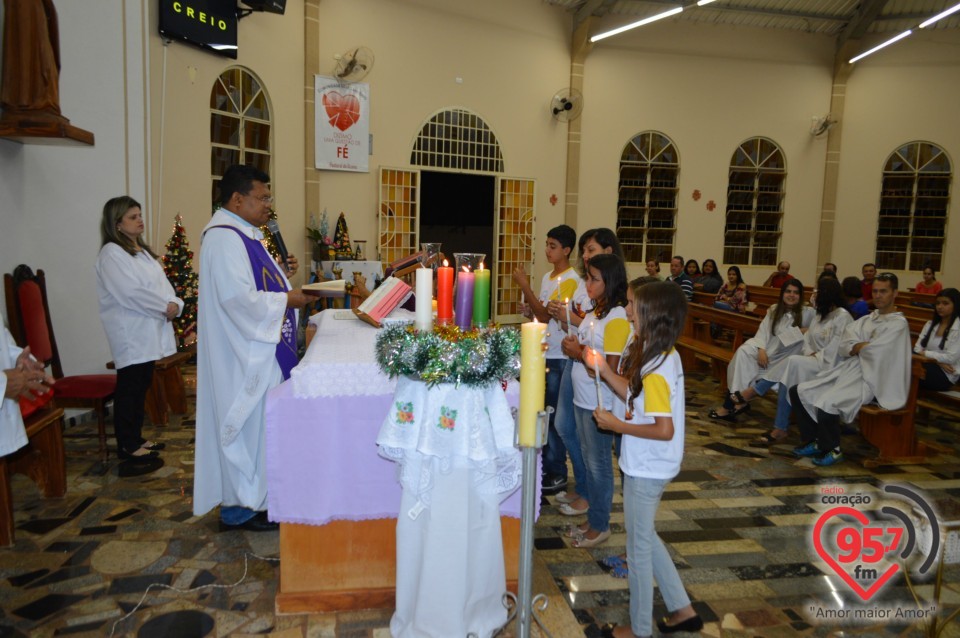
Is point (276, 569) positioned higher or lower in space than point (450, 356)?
lower

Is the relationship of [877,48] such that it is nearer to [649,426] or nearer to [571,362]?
[571,362]

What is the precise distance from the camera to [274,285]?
10.5ft

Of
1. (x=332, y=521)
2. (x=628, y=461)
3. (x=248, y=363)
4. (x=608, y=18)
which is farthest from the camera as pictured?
(x=608, y=18)

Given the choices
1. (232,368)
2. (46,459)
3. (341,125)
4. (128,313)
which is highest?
(341,125)

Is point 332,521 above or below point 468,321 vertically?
below

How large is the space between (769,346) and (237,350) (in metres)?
4.20

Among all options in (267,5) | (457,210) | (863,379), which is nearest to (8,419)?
(863,379)

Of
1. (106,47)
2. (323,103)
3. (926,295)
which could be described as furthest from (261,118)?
(926,295)

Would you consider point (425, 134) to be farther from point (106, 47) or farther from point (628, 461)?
point (628, 461)

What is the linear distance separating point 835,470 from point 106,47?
5976mm

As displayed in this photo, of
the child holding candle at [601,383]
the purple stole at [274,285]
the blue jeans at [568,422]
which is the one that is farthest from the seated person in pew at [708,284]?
the purple stole at [274,285]

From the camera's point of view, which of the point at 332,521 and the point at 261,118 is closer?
the point at 332,521

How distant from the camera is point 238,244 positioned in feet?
9.85

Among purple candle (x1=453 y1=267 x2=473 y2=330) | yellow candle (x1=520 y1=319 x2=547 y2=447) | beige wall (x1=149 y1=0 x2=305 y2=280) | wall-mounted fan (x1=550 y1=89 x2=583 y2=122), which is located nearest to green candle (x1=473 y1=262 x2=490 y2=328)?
purple candle (x1=453 y1=267 x2=473 y2=330)
